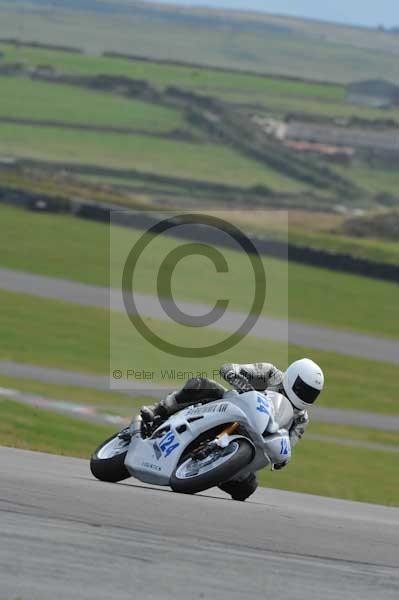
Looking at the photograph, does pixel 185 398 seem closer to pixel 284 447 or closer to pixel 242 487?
pixel 242 487

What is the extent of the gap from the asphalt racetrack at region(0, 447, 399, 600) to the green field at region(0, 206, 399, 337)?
24.0m

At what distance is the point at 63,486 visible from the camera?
856cm

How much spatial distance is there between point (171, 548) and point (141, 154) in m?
81.0

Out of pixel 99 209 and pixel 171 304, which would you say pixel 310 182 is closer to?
pixel 99 209

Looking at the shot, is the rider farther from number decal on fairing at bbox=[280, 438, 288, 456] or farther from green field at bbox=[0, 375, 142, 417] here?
green field at bbox=[0, 375, 142, 417]

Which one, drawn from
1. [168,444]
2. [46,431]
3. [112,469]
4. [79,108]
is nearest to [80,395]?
[46,431]

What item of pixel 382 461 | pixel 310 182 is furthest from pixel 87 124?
pixel 382 461

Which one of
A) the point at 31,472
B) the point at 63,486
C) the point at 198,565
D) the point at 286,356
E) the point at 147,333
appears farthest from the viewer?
the point at 147,333

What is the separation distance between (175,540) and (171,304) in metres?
25.4

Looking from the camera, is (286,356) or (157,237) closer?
(286,356)

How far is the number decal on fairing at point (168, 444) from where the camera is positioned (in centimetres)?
974

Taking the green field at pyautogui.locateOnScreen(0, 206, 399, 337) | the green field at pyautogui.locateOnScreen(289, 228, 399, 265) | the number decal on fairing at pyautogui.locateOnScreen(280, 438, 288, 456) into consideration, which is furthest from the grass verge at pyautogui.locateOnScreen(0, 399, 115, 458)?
the green field at pyautogui.locateOnScreen(289, 228, 399, 265)

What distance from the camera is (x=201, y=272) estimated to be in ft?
124

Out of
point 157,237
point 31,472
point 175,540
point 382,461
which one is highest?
point 175,540
